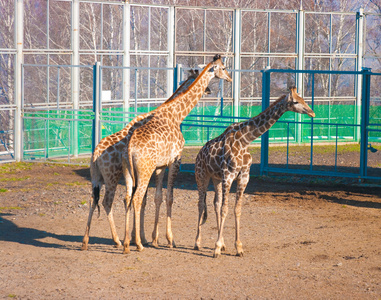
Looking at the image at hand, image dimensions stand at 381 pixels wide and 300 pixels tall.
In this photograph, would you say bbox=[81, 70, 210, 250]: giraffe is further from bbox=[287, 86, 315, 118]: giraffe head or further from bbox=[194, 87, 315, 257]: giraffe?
bbox=[287, 86, 315, 118]: giraffe head

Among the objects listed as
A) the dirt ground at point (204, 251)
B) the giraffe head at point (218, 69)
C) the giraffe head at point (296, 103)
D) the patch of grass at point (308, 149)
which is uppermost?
the giraffe head at point (218, 69)

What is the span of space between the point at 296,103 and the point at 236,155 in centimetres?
100

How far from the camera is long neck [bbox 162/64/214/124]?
8.12m

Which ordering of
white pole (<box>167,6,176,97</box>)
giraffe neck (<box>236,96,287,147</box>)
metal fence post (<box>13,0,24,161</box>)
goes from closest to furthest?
giraffe neck (<box>236,96,287,147</box>) → metal fence post (<box>13,0,24,161</box>) → white pole (<box>167,6,176,97</box>)

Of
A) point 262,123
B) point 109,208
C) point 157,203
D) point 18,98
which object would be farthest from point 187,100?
point 18,98

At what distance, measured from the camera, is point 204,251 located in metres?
7.38

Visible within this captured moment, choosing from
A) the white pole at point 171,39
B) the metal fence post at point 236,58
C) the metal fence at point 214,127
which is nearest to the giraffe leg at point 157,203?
the metal fence at point 214,127

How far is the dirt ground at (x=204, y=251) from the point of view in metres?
5.91

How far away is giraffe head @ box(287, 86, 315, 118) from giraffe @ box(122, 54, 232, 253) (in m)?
1.59

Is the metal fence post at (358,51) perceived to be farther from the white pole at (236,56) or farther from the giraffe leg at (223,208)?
the giraffe leg at (223,208)

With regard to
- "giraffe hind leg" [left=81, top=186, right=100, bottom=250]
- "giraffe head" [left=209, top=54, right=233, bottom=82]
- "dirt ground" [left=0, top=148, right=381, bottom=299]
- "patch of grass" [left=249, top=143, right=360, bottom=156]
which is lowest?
"dirt ground" [left=0, top=148, right=381, bottom=299]

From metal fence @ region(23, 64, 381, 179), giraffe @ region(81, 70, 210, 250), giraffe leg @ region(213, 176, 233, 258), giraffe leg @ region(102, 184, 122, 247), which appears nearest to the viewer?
giraffe leg @ region(213, 176, 233, 258)

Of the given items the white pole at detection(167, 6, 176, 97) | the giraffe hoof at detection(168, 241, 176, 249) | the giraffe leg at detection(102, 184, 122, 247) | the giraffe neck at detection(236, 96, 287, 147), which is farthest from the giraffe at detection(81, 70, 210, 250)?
the white pole at detection(167, 6, 176, 97)

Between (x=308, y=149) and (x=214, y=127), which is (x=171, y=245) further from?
(x=308, y=149)
